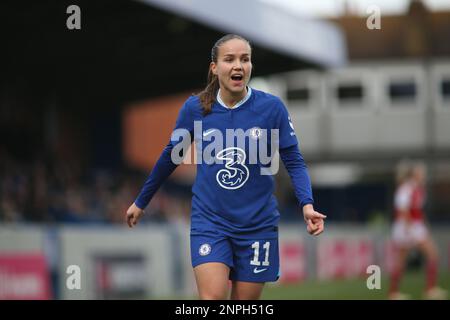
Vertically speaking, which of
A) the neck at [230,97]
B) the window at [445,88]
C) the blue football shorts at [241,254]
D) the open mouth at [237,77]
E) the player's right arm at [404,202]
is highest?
the window at [445,88]

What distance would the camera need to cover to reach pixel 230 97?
21.1ft

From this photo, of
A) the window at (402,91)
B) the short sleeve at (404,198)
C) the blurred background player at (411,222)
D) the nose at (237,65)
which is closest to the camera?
the nose at (237,65)

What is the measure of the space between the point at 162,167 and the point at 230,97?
0.65m

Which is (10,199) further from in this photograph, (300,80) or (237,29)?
(300,80)

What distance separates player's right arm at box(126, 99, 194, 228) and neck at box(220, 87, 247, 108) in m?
0.23

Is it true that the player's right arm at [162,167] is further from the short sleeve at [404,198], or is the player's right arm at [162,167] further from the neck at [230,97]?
the short sleeve at [404,198]

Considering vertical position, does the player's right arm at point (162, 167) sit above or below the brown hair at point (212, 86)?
below

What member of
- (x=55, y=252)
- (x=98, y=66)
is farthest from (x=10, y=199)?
(x=98, y=66)

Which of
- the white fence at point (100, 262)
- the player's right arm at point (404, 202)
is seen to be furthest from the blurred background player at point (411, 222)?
the white fence at point (100, 262)

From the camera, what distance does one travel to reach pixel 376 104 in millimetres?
44188

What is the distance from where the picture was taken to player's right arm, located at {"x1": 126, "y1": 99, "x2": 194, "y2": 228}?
650 centimetres

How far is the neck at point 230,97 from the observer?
21.1 ft

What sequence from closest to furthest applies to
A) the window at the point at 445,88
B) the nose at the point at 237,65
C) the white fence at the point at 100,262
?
1. the nose at the point at 237,65
2. the white fence at the point at 100,262
3. the window at the point at 445,88

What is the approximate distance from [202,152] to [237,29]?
50.9ft
